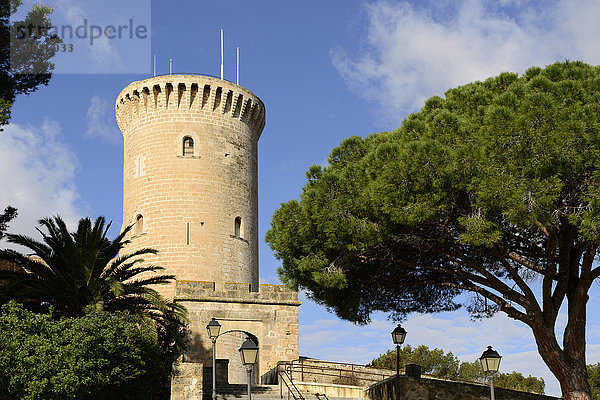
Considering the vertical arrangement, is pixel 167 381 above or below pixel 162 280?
below

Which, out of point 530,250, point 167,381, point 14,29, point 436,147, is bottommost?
point 167,381

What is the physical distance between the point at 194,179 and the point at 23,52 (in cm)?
1122

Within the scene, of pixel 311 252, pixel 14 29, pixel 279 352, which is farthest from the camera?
pixel 279 352

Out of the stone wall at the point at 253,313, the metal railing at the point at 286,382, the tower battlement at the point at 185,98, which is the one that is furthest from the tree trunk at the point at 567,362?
the tower battlement at the point at 185,98

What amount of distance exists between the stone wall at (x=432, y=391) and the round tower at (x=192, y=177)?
458 inches

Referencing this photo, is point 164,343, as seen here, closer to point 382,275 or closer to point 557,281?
point 382,275

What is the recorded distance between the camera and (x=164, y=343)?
21328 mm

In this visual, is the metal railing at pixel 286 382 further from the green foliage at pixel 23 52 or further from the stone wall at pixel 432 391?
the green foliage at pixel 23 52

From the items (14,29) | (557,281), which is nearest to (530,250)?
(557,281)

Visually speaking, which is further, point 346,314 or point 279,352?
point 279,352

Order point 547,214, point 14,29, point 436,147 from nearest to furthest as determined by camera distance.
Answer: point 547,214
point 436,147
point 14,29

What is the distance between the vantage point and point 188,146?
98.5 feet

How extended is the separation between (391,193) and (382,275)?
4.22 meters

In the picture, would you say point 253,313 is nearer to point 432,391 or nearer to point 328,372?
point 328,372
